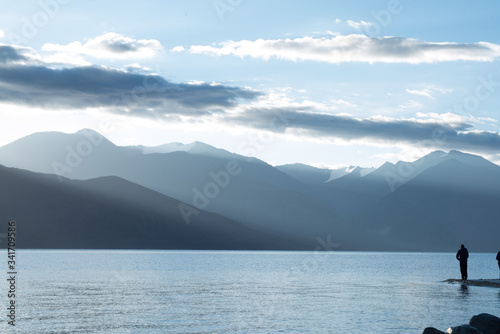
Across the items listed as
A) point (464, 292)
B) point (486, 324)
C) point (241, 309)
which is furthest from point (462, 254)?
point (486, 324)

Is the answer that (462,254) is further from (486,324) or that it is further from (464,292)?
(486,324)

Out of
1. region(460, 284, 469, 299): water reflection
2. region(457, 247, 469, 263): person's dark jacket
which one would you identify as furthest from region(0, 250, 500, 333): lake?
region(457, 247, 469, 263): person's dark jacket

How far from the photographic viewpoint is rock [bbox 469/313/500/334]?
33.2 meters

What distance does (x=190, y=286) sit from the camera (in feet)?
245

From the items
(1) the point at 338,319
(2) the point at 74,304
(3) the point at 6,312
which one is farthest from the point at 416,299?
(3) the point at 6,312

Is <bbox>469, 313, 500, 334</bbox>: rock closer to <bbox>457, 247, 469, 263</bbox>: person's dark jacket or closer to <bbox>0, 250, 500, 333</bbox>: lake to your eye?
<bbox>0, 250, 500, 333</bbox>: lake

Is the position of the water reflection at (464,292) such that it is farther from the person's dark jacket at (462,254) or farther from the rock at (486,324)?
the rock at (486,324)

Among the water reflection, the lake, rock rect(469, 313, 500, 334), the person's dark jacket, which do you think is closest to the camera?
rock rect(469, 313, 500, 334)

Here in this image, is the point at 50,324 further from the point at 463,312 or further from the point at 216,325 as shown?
the point at 463,312

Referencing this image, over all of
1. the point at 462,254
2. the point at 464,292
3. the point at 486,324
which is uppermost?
the point at 462,254

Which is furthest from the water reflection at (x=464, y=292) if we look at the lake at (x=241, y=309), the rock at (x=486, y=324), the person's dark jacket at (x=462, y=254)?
the rock at (x=486, y=324)

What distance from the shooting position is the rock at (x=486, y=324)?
3319 centimetres

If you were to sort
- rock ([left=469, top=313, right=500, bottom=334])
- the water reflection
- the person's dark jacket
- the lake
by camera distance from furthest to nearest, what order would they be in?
the person's dark jacket → the water reflection → the lake → rock ([left=469, top=313, right=500, bottom=334])

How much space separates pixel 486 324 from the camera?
3347 centimetres
